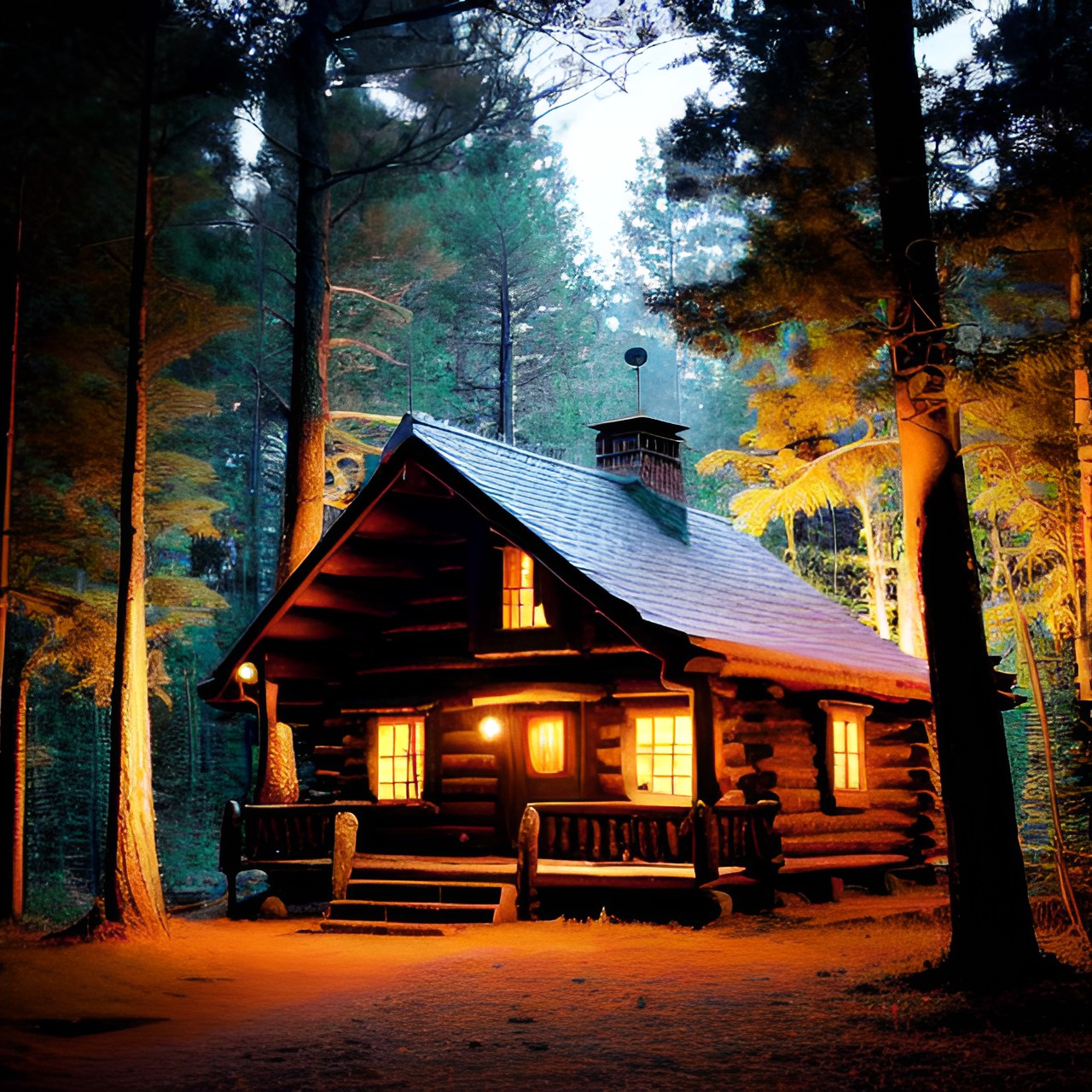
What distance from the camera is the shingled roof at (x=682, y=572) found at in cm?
1454

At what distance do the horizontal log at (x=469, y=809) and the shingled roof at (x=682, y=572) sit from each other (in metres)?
3.78

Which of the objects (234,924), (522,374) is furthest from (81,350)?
(522,374)

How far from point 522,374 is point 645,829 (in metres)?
26.9

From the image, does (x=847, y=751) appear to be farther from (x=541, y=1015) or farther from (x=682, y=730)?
(x=541, y=1015)

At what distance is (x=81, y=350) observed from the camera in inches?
690

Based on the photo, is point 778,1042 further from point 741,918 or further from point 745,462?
point 745,462

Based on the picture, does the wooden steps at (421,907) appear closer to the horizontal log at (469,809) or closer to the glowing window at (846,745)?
the horizontal log at (469,809)

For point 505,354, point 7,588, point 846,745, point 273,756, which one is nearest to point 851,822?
point 846,745

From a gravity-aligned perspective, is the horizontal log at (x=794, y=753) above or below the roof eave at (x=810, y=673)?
below

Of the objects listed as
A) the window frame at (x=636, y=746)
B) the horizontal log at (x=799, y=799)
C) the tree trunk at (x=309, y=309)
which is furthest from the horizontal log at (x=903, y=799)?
the tree trunk at (x=309, y=309)

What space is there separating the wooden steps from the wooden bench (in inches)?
13.2

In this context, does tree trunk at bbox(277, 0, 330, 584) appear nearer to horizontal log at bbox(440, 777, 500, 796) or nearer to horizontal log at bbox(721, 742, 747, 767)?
horizontal log at bbox(440, 777, 500, 796)

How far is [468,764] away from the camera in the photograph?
16.5m

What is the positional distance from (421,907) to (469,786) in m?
2.57
